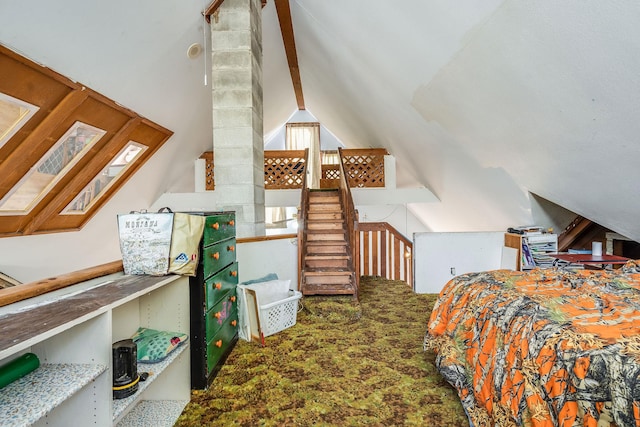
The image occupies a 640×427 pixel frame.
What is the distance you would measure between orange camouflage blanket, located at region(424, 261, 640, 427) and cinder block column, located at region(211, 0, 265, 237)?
2405 millimetres

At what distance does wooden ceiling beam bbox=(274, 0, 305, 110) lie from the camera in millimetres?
4449

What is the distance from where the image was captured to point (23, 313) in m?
1.13

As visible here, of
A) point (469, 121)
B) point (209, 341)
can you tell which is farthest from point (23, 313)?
point (469, 121)

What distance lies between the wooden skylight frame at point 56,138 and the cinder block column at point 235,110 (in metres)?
1.17

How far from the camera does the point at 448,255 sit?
438 centimetres

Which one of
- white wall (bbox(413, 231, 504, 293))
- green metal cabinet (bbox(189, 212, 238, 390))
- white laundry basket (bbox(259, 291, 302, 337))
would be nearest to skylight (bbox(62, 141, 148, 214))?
green metal cabinet (bbox(189, 212, 238, 390))

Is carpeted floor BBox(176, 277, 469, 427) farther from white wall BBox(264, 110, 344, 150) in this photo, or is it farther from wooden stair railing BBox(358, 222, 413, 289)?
white wall BBox(264, 110, 344, 150)

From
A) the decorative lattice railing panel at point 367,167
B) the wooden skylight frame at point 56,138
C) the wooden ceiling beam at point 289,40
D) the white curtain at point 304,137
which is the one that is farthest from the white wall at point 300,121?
the wooden skylight frame at point 56,138

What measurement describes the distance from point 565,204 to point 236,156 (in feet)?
11.7

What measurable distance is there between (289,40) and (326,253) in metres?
3.49

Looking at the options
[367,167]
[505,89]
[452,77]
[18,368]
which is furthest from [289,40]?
[18,368]

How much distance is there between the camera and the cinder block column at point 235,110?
3.79m

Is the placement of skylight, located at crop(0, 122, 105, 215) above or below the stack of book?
above

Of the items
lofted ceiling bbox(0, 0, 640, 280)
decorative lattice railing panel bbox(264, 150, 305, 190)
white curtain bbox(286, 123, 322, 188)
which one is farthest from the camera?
white curtain bbox(286, 123, 322, 188)
